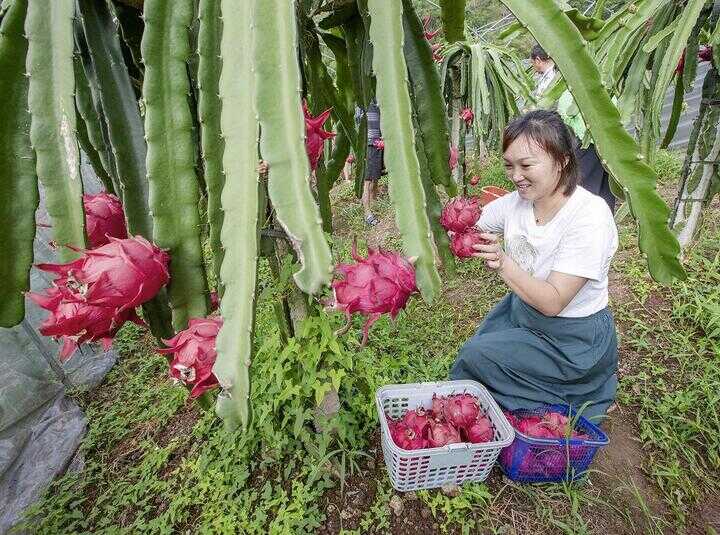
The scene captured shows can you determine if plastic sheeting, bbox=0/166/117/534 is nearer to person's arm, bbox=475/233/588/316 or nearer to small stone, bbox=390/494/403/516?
small stone, bbox=390/494/403/516

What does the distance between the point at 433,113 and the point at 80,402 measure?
6.88 feet

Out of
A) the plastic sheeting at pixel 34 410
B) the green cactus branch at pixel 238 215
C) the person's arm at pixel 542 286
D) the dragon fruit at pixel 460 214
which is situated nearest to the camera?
the green cactus branch at pixel 238 215

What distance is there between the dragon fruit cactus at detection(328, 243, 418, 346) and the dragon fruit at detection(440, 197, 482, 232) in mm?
391

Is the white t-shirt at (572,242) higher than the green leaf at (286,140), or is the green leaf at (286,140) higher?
the green leaf at (286,140)

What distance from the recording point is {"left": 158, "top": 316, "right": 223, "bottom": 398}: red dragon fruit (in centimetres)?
45

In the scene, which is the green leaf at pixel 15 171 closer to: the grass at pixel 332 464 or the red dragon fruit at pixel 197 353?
the red dragon fruit at pixel 197 353

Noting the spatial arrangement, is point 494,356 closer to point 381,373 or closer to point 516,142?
point 381,373

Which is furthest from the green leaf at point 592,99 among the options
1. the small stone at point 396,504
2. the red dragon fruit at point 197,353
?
the small stone at point 396,504

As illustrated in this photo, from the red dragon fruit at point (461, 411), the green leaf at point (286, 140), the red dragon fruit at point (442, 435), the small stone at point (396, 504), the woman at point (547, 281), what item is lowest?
the small stone at point (396, 504)

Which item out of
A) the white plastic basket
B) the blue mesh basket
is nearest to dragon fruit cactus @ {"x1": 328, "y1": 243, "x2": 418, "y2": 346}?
the white plastic basket

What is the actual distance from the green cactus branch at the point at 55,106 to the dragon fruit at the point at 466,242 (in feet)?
2.44

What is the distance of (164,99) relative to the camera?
1.65 feet

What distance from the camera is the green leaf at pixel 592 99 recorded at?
53 cm

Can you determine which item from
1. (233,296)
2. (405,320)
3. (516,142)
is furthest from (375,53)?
(405,320)
